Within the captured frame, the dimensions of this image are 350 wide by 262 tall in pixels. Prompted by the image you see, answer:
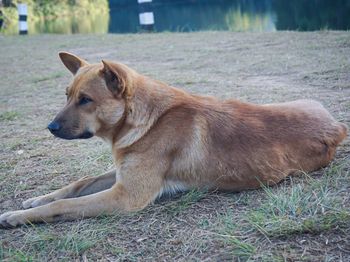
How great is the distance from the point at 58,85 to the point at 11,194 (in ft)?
15.5

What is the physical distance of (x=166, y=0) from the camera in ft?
122

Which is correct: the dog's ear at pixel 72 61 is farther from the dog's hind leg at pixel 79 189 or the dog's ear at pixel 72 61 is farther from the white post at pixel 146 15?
the white post at pixel 146 15

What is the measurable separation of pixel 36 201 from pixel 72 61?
1228 millimetres

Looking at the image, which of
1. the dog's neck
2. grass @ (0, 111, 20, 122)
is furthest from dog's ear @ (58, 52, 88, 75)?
grass @ (0, 111, 20, 122)

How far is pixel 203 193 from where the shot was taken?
3.46 m

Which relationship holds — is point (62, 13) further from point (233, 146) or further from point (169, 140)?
point (233, 146)

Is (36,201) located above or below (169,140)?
below

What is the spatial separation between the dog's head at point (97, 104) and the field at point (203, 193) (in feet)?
2.23

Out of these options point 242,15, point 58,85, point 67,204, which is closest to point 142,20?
point 242,15

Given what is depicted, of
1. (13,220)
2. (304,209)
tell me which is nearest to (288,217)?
(304,209)

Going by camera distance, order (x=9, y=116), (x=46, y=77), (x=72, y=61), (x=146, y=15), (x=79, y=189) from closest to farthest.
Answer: (x=79, y=189), (x=72, y=61), (x=9, y=116), (x=46, y=77), (x=146, y=15)

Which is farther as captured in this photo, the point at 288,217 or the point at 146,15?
the point at 146,15

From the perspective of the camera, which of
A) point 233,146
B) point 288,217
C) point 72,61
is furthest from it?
point 72,61

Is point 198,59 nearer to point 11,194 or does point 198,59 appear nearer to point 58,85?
point 58,85
